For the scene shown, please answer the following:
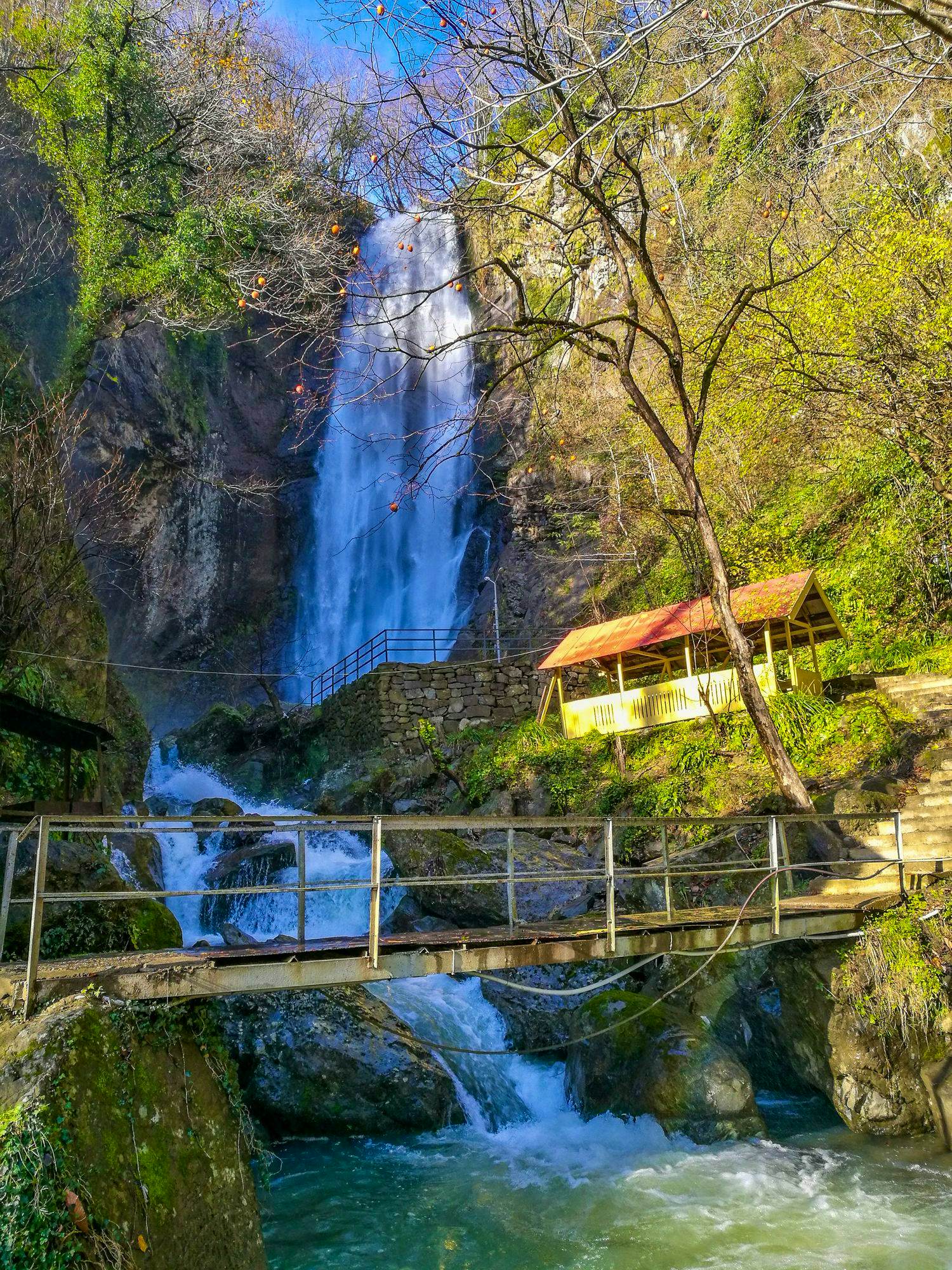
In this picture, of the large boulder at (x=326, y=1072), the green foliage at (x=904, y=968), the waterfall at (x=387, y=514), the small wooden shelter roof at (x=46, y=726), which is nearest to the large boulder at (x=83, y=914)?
the large boulder at (x=326, y=1072)

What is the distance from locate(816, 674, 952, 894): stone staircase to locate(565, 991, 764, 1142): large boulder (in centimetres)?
221

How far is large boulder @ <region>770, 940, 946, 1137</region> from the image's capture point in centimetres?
818

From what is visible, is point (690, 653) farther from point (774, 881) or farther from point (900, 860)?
point (774, 881)

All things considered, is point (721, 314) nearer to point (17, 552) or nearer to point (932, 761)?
point (932, 761)

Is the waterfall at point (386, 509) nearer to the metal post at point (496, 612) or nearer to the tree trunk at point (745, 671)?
the metal post at point (496, 612)

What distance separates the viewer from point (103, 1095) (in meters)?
4.34

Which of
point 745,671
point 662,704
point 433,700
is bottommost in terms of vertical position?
point 745,671

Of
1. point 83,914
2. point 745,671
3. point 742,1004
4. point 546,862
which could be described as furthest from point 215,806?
point 745,671

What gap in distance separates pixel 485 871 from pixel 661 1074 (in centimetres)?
634

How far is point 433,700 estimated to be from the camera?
24.8m

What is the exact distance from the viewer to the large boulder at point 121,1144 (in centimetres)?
384

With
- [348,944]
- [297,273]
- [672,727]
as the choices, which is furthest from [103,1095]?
[297,273]

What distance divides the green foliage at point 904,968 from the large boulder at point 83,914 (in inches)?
255

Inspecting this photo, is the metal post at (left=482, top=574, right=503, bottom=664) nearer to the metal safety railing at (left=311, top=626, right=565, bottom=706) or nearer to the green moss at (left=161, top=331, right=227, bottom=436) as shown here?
the metal safety railing at (left=311, top=626, right=565, bottom=706)
